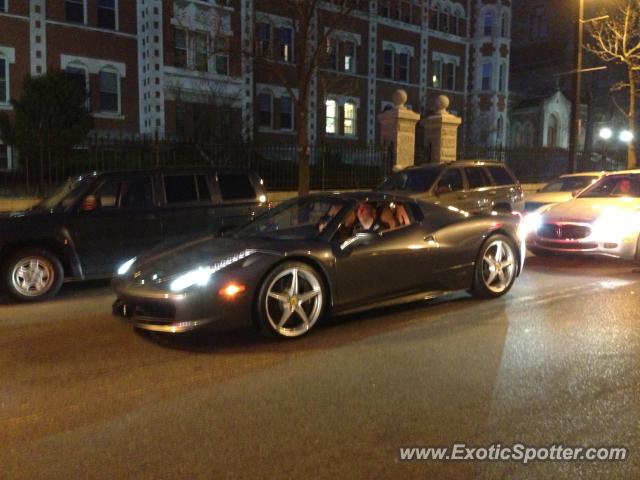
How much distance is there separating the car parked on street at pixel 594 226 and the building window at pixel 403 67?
27.2 m

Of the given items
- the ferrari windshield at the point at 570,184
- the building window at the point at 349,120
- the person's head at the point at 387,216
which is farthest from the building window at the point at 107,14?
the person's head at the point at 387,216

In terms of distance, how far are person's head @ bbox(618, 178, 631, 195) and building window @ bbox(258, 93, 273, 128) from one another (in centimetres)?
2176

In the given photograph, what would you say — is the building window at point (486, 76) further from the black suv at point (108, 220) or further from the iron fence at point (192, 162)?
the black suv at point (108, 220)

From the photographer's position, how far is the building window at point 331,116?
3328cm

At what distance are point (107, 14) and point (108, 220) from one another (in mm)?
20473

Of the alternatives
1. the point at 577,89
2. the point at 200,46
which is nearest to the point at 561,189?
the point at 577,89

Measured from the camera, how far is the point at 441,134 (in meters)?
19.8

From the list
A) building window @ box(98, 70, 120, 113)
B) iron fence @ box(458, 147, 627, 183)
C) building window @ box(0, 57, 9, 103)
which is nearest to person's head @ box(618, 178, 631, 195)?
iron fence @ box(458, 147, 627, 183)

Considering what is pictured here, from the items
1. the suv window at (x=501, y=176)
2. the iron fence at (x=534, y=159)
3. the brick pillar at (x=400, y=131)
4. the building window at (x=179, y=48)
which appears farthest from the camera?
the building window at (x=179, y=48)

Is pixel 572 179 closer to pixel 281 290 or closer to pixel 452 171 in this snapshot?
pixel 452 171

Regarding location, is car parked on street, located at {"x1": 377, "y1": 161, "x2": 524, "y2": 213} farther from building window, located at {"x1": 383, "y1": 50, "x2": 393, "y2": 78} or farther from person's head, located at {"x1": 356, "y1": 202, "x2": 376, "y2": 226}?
building window, located at {"x1": 383, "y1": 50, "x2": 393, "y2": 78}

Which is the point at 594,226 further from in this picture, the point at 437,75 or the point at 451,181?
the point at 437,75

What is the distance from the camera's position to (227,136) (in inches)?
886

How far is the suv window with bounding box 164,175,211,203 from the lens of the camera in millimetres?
8703
